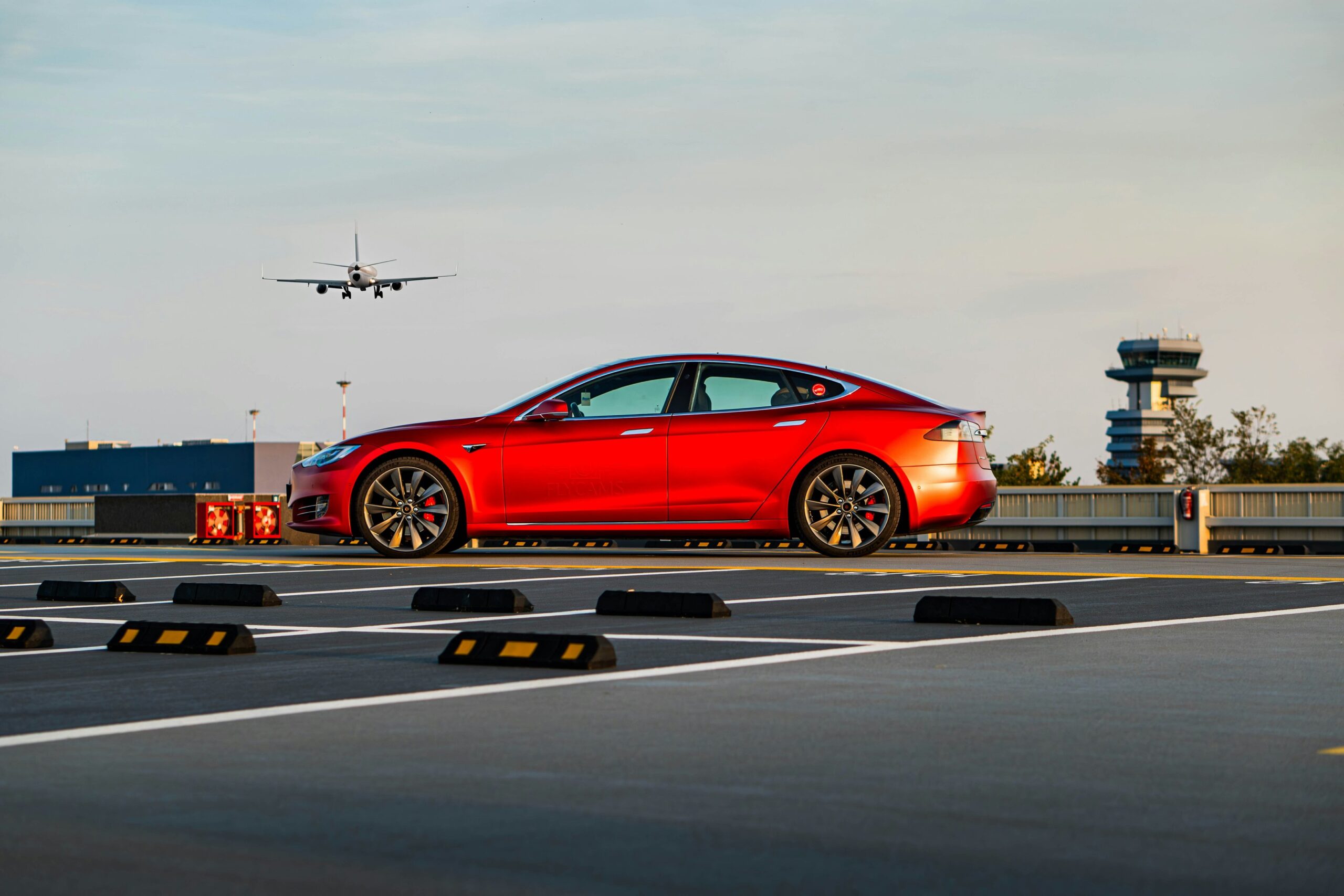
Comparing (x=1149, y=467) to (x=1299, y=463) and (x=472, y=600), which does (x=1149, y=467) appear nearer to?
(x=1299, y=463)

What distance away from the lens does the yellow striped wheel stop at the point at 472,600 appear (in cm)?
912

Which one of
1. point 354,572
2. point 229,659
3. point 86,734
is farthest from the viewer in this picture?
point 354,572

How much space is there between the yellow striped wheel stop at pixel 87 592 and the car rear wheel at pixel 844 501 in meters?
5.47

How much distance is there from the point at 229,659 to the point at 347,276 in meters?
74.2

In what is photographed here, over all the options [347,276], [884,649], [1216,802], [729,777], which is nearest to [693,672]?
[884,649]

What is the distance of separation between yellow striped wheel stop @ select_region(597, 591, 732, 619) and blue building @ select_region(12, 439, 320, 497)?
111m

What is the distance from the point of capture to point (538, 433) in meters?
14.0

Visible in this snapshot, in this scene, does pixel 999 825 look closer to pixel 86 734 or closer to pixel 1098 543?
pixel 86 734

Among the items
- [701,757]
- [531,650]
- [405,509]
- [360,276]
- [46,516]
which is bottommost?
[701,757]

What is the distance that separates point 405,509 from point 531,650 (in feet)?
26.2

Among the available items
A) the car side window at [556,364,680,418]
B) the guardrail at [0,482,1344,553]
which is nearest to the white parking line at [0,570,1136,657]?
the car side window at [556,364,680,418]

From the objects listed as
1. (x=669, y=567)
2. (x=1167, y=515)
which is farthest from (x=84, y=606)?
(x=1167, y=515)

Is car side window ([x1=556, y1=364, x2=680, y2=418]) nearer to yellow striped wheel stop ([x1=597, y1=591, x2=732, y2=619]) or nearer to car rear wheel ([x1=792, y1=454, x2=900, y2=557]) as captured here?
car rear wheel ([x1=792, y1=454, x2=900, y2=557])

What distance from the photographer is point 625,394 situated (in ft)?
46.3
